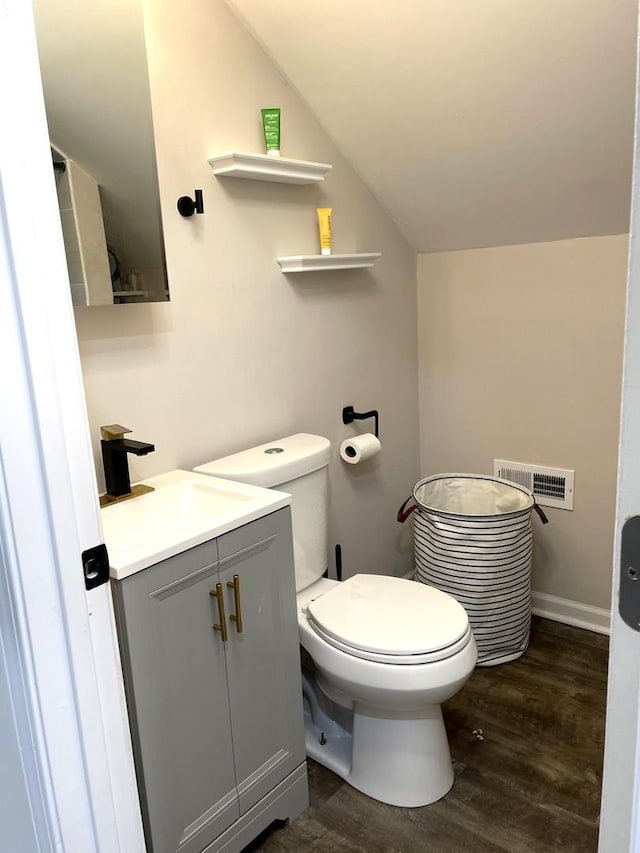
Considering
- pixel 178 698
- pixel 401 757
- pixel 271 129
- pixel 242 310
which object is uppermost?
pixel 271 129

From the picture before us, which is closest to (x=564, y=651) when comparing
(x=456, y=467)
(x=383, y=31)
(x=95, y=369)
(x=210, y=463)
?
(x=456, y=467)

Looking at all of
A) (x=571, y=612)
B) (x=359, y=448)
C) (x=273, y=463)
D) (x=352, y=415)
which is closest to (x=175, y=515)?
(x=273, y=463)

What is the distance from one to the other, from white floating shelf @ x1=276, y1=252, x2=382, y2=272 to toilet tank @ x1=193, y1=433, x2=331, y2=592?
1.75 feet

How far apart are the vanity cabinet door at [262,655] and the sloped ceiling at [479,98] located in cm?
129

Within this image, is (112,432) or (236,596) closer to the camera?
(236,596)

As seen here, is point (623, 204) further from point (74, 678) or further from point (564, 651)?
point (74, 678)

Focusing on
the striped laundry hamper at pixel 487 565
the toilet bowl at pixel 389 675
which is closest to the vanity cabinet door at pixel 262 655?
the toilet bowl at pixel 389 675

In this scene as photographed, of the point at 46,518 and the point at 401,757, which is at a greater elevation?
the point at 46,518

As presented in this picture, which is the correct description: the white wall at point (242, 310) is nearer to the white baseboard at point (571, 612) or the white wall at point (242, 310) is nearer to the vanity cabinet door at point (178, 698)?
the vanity cabinet door at point (178, 698)

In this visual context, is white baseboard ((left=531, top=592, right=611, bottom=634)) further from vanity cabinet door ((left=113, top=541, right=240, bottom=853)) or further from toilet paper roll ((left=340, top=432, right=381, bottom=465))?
vanity cabinet door ((left=113, top=541, right=240, bottom=853))

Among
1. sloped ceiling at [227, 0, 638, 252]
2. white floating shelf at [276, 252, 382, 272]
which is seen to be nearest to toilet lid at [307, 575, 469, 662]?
white floating shelf at [276, 252, 382, 272]

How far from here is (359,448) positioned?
2.30 meters

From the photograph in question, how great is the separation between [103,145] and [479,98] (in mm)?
1060

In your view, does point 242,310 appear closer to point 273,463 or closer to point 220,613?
point 273,463
